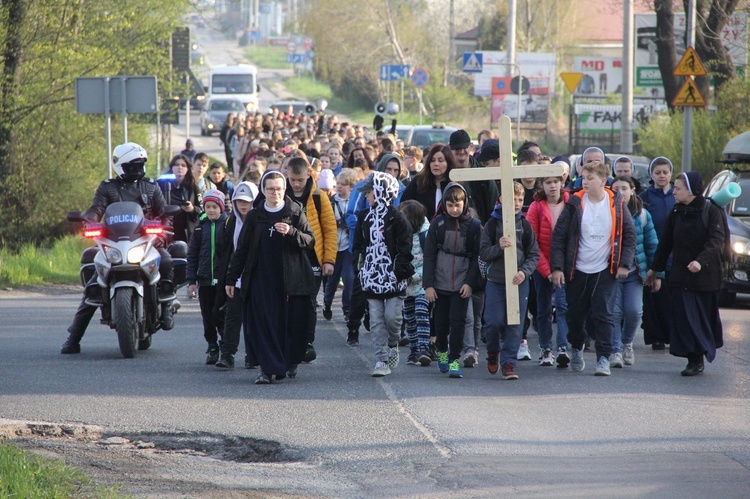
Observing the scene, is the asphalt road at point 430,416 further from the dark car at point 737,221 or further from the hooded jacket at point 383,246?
the dark car at point 737,221

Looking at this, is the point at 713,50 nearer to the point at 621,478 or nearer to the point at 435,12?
the point at 621,478

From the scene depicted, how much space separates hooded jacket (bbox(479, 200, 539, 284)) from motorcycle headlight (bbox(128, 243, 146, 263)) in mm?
3060

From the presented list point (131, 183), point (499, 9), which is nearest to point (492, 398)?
point (131, 183)

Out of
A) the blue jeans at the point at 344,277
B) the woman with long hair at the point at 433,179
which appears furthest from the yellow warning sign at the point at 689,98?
the woman with long hair at the point at 433,179

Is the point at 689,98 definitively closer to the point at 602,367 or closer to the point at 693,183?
the point at 693,183

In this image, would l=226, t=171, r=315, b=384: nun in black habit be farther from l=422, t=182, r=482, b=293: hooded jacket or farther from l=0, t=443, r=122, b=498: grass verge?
l=0, t=443, r=122, b=498: grass verge

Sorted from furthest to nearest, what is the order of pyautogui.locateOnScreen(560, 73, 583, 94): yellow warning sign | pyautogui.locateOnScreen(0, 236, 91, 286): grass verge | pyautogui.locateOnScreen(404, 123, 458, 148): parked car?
pyautogui.locateOnScreen(560, 73, 583, 94): yellow warning sign
pyautogui.locateOnScreen(404, 123, 458, 148): parked car
pyautogui.locateOnScreen(0, 236, 91, 286): grass verge

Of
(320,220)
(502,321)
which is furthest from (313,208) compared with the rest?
(502,321)

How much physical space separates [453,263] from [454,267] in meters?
0.03

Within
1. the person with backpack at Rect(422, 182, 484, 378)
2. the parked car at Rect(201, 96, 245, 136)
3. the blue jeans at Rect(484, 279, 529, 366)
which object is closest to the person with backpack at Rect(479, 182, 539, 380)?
the blue jeans at Rect(484, 279, 529, 366)

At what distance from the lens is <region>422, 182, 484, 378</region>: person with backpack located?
1004 cm

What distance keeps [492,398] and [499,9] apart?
6391 cm

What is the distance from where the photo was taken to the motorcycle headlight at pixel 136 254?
10758 millimetres

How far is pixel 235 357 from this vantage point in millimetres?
11469
